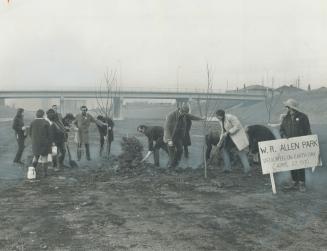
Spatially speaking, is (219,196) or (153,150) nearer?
(219,196)

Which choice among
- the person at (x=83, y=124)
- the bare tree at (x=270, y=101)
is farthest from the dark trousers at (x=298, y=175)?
the bare tree at (x=270, y=101)

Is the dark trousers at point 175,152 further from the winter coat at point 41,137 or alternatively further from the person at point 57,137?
the winter coat at point 41,137

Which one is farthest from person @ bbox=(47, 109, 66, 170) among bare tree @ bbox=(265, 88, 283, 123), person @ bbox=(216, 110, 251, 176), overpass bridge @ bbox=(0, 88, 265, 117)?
overpass bridge @ bbox=(0, 88, 265, 117)

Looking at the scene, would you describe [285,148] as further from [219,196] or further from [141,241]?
[141,241]

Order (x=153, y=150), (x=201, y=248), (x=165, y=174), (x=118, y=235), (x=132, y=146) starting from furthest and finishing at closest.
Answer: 1. (x=132, y=146)
2. (x=153, y=150)
3. (x=165, y=174)
4. (x=118, y=235)
5. (x=201, y=248)

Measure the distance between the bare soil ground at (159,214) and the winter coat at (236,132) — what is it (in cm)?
75

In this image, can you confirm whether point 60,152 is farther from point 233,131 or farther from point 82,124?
point 233,131

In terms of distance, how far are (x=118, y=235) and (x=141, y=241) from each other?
1.30ft

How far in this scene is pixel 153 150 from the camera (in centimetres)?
1266

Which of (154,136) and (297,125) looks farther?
(154,136)

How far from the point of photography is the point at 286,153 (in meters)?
9.00

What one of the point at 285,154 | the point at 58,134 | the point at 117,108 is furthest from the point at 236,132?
the point at 117,108

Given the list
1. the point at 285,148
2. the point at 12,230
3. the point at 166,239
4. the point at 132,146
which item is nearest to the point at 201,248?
the point at 166,239

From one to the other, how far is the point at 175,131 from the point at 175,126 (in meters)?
0.13
